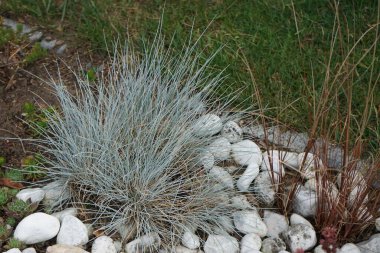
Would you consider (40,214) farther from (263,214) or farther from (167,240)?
(263,214)

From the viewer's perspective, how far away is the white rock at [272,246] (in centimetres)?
243

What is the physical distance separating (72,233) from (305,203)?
0.92 metres

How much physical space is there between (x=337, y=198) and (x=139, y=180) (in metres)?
0.75

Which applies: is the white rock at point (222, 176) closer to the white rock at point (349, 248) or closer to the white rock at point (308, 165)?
the white rock at point (308, 165)

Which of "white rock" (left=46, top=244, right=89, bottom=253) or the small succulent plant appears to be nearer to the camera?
"white rock" (left=46, top=244, right=89, bottom=253)

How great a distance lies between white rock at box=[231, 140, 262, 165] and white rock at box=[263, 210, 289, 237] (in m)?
0.27

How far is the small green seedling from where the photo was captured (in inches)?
127

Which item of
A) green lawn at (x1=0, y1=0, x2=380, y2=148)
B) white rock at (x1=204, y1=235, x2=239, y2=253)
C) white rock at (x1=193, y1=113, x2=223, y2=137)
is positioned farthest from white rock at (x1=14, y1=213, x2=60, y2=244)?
green lawn at (x1=0, y1=0, x2=380, y2=148)

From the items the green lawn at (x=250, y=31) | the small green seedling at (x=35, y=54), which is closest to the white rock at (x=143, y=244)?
the green lawn at (x=250, y=31)

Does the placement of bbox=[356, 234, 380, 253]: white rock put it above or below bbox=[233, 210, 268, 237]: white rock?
above

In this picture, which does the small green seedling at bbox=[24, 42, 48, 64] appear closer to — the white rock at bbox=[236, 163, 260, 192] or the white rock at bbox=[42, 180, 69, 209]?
the white rock at bbox=[42, 180, 69, 209]

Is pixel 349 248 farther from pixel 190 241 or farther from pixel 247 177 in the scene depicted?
pixel 190 241

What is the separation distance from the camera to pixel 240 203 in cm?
256

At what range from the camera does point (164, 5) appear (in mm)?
3318
